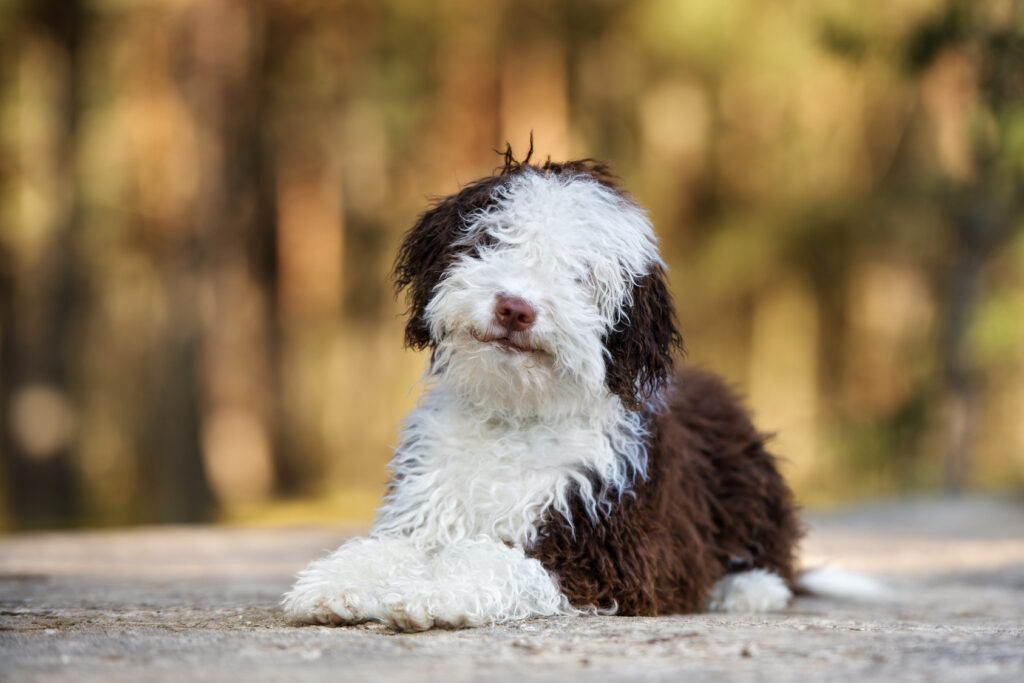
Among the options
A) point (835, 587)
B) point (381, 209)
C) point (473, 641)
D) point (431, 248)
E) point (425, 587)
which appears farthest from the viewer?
point (381, 209)

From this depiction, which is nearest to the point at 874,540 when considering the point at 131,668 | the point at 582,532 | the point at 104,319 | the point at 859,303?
the point at 582,532

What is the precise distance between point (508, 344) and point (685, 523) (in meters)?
1.32

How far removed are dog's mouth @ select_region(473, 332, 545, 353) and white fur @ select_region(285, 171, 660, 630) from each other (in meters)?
0.01

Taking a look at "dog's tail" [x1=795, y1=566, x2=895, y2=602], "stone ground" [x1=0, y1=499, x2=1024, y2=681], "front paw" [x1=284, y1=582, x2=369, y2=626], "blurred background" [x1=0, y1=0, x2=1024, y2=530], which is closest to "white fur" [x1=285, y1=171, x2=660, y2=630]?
"front paw" [x1=284, y1=582, x2=369, y2=626]

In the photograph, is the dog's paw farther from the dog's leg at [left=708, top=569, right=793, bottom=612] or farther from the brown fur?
the dog's leg at [left=708, top=569, right=793, bottom=612]

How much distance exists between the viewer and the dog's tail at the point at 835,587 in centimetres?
640

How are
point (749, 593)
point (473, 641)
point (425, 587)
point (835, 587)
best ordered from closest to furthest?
point (473, 641) < point (425, 587) < point (749, 593) < point (835, 587)

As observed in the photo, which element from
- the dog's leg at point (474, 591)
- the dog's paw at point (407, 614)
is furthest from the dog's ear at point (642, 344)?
the dog's paw at point (407, 614)

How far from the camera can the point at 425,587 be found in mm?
4117

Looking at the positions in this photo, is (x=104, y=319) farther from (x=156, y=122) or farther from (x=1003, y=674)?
(x=1003, y=674)

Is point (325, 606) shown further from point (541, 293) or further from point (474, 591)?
point (541, 293)

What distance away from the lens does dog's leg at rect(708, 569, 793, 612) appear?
18.1 ft

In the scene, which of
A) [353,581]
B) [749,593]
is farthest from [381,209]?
[353,581]

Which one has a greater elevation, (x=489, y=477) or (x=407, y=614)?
(x=489, y=477)
